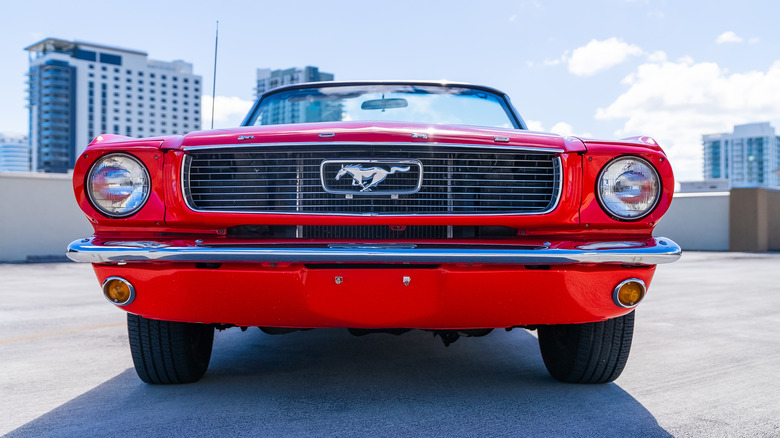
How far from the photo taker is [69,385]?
10.2 ft

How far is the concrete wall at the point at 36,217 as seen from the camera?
44.7 ft

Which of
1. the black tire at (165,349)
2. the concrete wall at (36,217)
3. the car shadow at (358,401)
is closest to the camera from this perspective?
the car shadow at (358,401)

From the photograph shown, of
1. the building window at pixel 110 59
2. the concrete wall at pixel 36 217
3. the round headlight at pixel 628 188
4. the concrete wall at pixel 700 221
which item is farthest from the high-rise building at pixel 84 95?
the round headlight at pixel 628 188

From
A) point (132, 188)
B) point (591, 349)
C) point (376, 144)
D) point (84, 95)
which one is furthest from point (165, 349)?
point (84, 95)

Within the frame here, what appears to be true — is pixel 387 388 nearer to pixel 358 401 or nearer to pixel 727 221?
pixel 358 401

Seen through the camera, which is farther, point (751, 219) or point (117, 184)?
point (751, 219)

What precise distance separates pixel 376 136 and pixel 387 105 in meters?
1.59

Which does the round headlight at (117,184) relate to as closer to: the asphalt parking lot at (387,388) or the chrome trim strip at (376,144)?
the chrome trim strip at (376,144)

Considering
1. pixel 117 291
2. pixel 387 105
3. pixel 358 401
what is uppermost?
pixel 387 105

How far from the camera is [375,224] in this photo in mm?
2471

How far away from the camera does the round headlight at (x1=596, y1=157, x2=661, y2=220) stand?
101 inches

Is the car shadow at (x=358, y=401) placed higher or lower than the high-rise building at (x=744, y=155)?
lower

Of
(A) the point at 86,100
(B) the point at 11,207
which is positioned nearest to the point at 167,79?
(A) the point at 86,100

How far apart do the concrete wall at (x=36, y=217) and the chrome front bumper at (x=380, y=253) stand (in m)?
12.9
